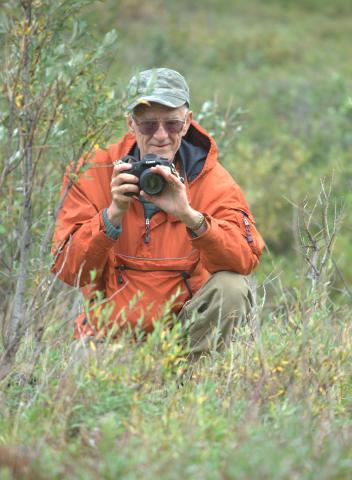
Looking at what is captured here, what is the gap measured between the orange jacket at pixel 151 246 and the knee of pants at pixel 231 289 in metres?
0.04

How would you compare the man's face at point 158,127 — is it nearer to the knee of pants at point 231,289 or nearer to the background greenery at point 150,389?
the background greenery at point 150,389

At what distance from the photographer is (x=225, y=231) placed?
3.77m

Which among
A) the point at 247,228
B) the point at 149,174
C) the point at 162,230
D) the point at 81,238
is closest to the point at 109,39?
the point at 149,174

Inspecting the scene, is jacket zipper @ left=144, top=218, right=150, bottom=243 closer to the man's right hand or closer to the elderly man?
the elderly man

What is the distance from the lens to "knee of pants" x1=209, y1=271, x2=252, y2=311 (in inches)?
149

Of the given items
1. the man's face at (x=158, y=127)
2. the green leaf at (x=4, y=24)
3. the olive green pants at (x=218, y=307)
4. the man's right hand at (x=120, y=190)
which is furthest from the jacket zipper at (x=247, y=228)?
the green leaf at (x=4, y=24)

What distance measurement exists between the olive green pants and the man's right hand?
0.50 metres

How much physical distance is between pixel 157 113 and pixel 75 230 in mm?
631

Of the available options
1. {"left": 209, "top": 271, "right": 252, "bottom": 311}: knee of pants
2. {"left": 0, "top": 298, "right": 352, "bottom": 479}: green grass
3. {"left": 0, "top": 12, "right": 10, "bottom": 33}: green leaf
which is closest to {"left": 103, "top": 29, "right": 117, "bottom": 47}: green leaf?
{"left": 0, "top": 12, "right": 10, "bottom": 33}: green leaf

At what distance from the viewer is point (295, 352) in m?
3.10

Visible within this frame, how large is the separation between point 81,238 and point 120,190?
30cm

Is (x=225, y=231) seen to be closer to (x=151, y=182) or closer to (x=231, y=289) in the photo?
(x=231, y=289)

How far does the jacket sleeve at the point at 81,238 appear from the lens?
146 inches

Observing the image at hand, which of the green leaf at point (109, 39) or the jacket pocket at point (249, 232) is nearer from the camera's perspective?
the green leaf at point (109, 39)
